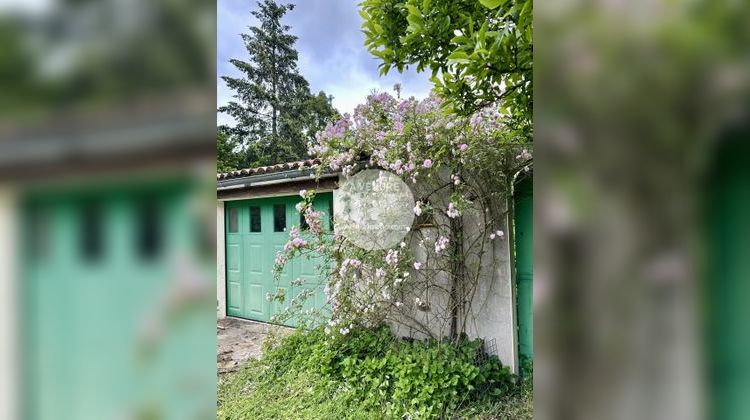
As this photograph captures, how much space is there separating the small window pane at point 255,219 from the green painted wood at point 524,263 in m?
3.74

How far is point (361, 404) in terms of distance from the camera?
10.4 feet

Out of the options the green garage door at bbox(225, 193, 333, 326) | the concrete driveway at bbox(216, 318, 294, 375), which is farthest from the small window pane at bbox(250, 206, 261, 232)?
the concrete driveway at bbox(216, 318, 294, 375)

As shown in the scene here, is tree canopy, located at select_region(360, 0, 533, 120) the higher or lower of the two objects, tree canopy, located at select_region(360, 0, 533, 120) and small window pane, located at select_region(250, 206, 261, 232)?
the higher

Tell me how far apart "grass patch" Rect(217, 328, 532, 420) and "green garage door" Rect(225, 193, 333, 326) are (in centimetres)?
126

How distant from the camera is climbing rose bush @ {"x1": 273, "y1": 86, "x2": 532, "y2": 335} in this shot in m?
3.54
